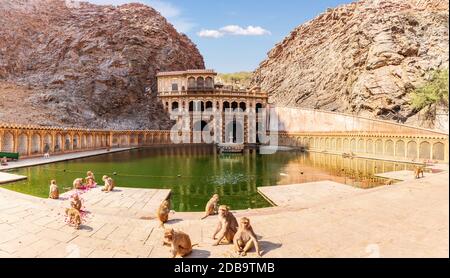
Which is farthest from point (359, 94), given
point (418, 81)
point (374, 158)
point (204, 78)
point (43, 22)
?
point (43, 22)

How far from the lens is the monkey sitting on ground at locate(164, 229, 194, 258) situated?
254 inches

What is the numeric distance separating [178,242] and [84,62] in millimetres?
65229

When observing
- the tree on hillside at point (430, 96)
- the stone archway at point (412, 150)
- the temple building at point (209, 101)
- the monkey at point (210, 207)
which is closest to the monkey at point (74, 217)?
the monkey at point (210, 207)

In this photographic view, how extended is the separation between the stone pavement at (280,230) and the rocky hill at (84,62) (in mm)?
43668

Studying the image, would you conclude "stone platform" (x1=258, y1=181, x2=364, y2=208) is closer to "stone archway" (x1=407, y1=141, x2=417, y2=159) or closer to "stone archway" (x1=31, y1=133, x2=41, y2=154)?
"stone archway" (x1=407, y1=141, x2=417, y2=159)

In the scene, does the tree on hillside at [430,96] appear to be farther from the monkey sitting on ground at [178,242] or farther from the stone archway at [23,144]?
the stone archway at [23,144]

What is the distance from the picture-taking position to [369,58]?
5044cm

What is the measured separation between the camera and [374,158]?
32.9 meters

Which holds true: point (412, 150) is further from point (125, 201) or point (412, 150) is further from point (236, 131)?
point (236, 131)

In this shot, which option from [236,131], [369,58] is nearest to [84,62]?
[236,131]

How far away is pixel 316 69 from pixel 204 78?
27.7 m

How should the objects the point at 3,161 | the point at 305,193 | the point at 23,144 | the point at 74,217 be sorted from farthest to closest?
1. the point at 23,144
2. the point at 3,161
3. the point at 305,193
4. the point at 74,217

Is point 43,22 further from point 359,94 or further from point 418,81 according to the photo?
point 418,81
